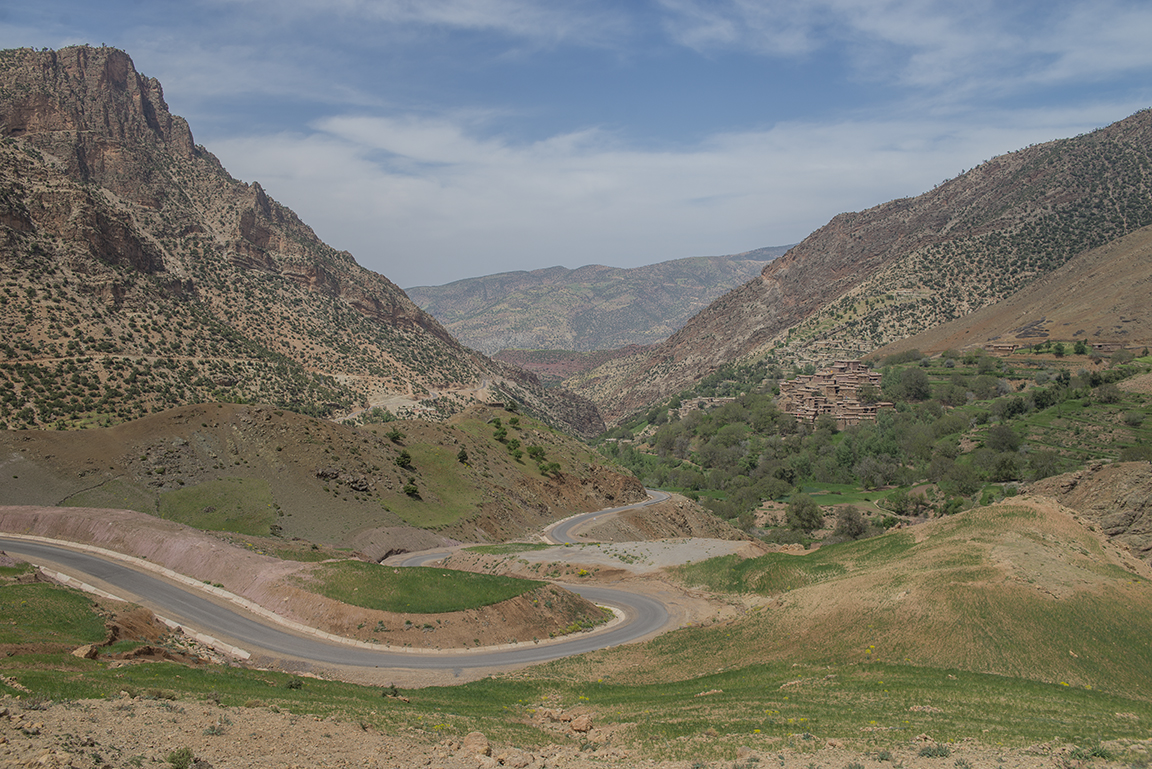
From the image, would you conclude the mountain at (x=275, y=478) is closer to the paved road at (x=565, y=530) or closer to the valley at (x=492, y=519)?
the valley at (x=492, y=519)

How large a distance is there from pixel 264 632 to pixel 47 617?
24.9 feet

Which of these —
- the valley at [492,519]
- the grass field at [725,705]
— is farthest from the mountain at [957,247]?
the grass field at [725,705]

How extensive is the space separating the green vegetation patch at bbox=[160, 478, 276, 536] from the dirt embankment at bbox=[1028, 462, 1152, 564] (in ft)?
143

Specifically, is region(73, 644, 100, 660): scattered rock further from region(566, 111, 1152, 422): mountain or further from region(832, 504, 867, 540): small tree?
region(566, 111, 1152, 422): mountain

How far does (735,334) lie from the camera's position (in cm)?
19188

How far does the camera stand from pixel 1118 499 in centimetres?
3641

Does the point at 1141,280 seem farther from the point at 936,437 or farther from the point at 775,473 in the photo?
the point at 775,473

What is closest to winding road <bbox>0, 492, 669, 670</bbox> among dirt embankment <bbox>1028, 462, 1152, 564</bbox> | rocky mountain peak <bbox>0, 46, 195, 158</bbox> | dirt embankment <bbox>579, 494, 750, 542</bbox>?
dirt embankment <bbox>1028, 462, 1152, 564</bbox>

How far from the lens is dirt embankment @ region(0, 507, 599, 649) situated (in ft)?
86.9

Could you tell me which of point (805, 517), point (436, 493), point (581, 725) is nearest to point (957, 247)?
point (805, 517)

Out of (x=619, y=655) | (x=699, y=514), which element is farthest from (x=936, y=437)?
(x=619, y=655)

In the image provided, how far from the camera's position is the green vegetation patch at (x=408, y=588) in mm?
27500

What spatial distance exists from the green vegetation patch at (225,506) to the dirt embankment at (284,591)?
6504 mm

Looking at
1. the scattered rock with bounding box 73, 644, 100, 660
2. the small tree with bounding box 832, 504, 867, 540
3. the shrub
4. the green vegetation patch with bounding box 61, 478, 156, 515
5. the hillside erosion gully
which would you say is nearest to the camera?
the shrub
